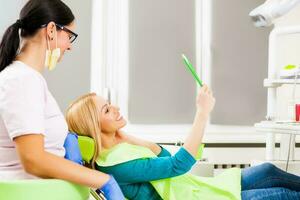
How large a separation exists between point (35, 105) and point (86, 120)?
363 millimetres

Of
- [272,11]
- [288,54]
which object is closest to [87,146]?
[272,11]

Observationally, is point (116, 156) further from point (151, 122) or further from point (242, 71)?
point (242, 71)

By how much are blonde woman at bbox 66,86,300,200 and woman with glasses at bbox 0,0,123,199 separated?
184 mm

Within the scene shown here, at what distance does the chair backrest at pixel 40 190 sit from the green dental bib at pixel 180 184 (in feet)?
0.89

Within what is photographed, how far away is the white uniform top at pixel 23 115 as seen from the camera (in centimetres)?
121

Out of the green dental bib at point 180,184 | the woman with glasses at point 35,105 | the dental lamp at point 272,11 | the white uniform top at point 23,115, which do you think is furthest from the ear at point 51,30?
the dental lamp at point 272,11

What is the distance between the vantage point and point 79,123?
1.58 metres

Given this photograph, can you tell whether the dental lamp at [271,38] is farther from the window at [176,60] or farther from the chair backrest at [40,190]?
the chair backrest at [40,190]

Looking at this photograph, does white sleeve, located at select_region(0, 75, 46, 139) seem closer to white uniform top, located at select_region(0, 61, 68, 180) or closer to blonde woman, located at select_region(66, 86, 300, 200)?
white uniform top, located at select_region(0, 61, 68, 180)

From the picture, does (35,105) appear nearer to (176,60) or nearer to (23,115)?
(23,115)

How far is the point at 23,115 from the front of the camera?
1203 millimetres

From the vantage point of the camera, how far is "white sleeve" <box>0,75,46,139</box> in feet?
3.94

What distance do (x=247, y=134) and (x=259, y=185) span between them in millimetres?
1217

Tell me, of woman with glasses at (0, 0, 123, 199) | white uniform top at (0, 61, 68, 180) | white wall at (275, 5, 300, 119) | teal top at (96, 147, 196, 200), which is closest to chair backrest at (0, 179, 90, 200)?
woman with glasses at (0, 0, 123, 199)
